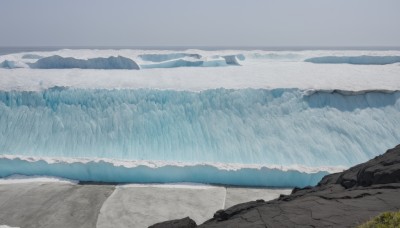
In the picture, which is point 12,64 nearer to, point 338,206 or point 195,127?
point 195,127

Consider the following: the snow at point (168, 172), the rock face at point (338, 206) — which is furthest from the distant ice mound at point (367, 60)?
the rock face at point (338, 206)

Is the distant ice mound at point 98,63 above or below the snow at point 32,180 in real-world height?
above

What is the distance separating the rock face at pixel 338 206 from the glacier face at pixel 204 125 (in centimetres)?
631

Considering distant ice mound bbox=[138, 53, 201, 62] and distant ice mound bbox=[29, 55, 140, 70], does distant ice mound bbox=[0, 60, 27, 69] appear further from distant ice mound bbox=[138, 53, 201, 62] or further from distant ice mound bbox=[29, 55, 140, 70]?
distant ice mound bbox=[138, 53, 201, 62]

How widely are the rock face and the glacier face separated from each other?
6312mm

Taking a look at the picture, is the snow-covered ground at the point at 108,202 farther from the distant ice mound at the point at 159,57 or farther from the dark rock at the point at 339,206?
the distant ice mound at the point at 159,57

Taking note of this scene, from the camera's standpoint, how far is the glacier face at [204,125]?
1327cm

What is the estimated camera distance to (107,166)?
1205 cm

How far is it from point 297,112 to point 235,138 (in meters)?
2.41

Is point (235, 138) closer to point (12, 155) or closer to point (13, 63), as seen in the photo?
point (12, 155)

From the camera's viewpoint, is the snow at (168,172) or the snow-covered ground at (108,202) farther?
the snow at (168,172)

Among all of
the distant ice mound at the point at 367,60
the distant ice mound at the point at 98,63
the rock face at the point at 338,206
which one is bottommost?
the rock face at the point at 338,206

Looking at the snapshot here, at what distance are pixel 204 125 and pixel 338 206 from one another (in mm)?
9112

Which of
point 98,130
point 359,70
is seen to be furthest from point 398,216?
point 359,70
